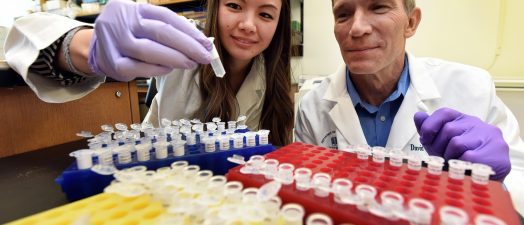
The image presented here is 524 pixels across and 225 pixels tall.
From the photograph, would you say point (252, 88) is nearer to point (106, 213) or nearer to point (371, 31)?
point (371, 31)

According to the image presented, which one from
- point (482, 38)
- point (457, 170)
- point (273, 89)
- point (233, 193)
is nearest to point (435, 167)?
point (457, 170)

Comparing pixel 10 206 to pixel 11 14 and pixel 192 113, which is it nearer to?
pixel 192 113

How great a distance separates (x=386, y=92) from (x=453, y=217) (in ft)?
2.41

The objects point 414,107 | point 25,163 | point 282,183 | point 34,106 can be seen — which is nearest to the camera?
point 282,183

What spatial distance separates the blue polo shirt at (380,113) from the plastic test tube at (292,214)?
654 mm

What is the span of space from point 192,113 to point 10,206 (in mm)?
651

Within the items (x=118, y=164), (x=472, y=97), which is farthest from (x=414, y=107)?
(x=118, y=164)

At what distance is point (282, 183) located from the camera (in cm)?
35

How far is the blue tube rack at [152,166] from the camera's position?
0.38 m

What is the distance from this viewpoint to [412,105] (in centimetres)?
84

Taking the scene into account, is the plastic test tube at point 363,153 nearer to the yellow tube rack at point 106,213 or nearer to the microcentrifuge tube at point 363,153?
the microcentrifuge tube at point 363,153

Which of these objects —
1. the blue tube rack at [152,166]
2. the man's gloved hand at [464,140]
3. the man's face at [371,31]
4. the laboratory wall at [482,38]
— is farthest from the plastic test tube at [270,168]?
the laboratory wall at [482,38]

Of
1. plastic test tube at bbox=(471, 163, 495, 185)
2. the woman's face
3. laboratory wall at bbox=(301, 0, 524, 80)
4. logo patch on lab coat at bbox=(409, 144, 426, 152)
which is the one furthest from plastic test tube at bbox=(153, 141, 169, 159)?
laboratory wall at bbox=(301, 0, 524, 80)

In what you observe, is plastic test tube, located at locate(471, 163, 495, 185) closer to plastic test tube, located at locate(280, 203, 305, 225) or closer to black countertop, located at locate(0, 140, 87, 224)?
plastic test tube, located at locate(280, 203, 305, 225)
